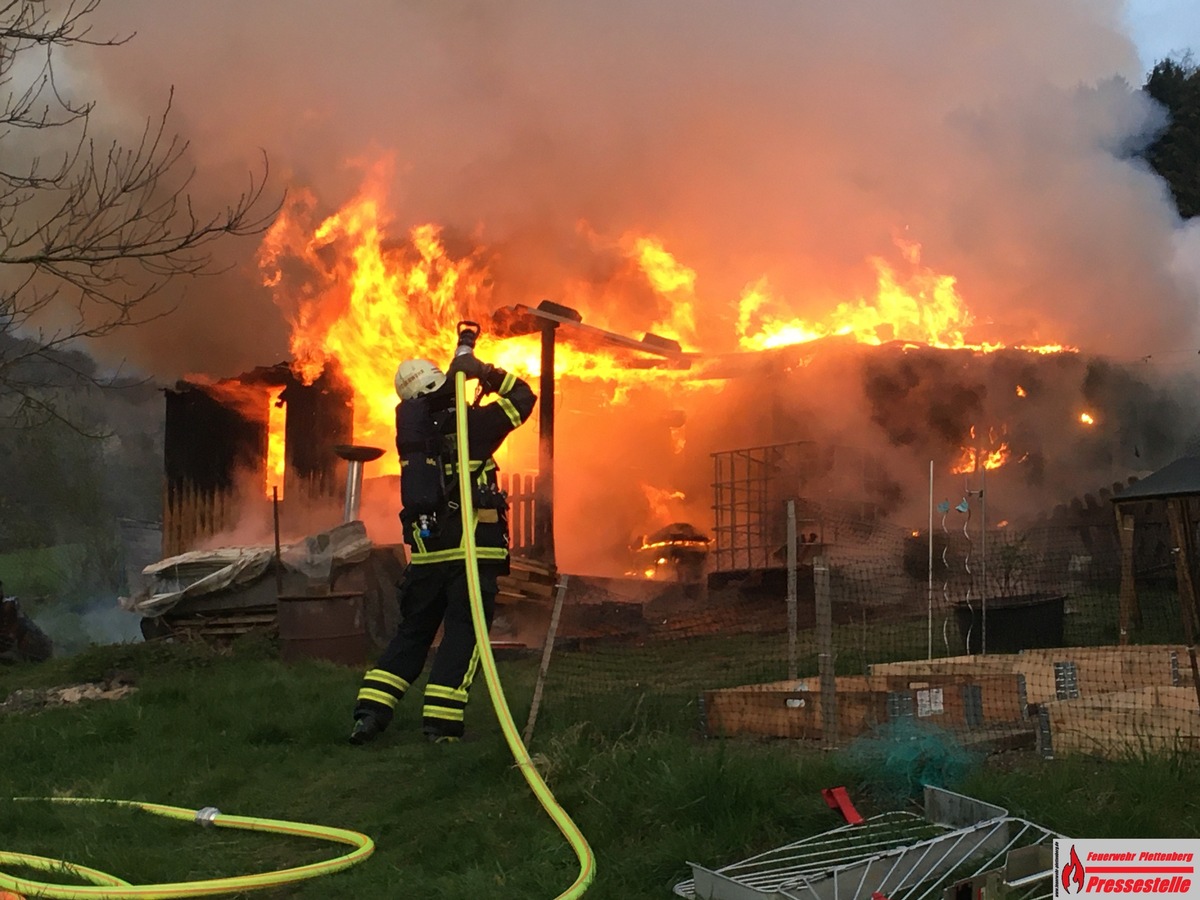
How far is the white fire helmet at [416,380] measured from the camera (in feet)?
19.5

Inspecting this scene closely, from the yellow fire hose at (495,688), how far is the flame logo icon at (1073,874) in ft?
4.54

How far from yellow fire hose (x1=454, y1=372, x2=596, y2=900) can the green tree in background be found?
2147 cm

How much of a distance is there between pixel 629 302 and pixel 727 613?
4017 mm

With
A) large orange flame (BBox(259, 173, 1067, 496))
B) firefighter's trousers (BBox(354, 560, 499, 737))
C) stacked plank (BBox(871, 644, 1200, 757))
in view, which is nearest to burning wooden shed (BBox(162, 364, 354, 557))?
large orange flame (BBox(259, 173, 1067, 496))

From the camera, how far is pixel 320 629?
28.2 feet

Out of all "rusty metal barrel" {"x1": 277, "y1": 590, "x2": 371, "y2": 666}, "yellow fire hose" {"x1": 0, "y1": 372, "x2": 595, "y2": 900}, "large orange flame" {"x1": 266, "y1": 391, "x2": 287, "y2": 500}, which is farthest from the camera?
"large orange flame" {"x1": 266, "y1": 391, "x2": 287, "y2": 500}

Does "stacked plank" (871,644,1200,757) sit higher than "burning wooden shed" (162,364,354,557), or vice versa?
"burning wooden shed" (162,364,354,557)

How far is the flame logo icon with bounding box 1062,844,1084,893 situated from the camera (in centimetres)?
233

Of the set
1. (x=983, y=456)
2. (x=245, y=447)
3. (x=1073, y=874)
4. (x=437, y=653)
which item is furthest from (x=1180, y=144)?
(x=1073, y=874)

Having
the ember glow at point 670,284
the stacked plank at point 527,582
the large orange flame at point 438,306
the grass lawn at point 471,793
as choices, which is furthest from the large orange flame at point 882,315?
the grass lawn at point 471,793

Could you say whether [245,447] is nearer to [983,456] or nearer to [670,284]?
[670,284]

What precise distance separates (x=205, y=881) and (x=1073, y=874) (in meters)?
2.63

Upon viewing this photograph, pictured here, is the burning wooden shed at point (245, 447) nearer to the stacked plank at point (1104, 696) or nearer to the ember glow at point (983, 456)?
the ember glow at point (983, 456)

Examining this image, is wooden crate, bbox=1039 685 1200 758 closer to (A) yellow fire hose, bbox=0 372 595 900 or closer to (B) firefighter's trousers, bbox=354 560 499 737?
(A) yellow fire hose, bbox=0 372 595 900
